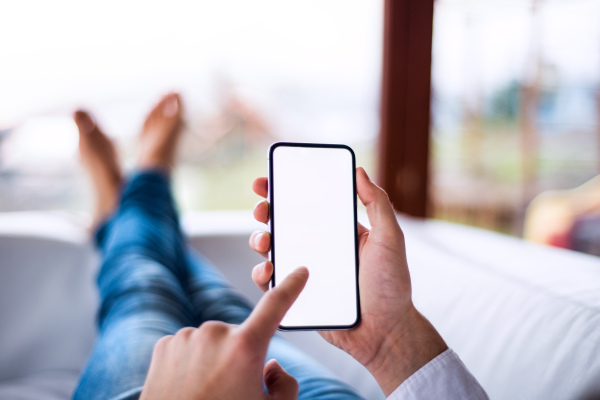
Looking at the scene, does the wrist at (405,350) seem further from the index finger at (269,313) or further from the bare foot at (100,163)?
Result: the bare foot at (100,163)

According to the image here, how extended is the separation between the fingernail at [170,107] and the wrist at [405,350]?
92 centimetres

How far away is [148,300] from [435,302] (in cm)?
38

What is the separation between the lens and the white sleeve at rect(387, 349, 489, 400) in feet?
1.29

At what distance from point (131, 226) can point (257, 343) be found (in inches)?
22.1

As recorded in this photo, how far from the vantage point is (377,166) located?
52.2 inches

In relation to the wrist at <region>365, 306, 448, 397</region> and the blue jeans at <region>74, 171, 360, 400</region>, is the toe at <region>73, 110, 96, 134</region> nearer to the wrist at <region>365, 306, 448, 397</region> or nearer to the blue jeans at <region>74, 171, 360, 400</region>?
the blue jeans at <region>74, 171, 360, 400</region>

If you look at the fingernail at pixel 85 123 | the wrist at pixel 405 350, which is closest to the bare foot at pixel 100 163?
the fingernail at pixel 85 123

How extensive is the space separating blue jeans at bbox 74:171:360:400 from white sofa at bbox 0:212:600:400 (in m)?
0.10

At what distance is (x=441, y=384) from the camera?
397 millimetres

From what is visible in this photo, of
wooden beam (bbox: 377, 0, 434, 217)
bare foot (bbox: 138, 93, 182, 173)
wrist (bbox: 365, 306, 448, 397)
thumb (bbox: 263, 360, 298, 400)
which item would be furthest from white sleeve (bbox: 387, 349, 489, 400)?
wooden beam (bbox: 377, 0, 434, 217)

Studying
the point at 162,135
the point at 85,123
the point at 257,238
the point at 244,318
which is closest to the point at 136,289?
the point at 244,318

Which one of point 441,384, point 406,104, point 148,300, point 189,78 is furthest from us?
point 189,78

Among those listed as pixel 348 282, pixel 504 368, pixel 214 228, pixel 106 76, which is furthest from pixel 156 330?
pixel 106 76

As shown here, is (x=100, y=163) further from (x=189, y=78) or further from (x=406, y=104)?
(x=406, y=104)
